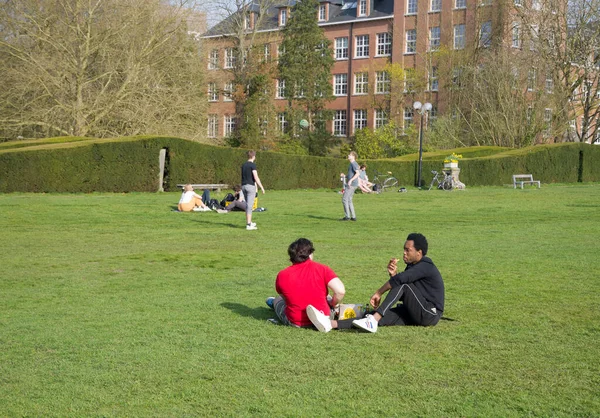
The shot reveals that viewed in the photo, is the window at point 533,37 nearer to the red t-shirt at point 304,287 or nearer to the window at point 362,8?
the window at point 362,8

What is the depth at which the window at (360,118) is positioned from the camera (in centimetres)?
7494

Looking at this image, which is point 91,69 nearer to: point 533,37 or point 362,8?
point 533,37

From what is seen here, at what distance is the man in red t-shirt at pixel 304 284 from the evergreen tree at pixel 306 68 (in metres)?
62.1

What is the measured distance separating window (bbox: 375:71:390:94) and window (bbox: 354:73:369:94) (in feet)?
4.76

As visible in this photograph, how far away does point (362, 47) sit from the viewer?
75.5m

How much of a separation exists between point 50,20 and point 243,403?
35.5 m

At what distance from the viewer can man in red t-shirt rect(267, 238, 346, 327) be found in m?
7.75

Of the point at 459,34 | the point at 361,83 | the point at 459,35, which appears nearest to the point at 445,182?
the point at 459,35

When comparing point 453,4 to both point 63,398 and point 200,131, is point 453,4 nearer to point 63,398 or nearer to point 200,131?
point 200,131

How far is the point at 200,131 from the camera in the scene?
4184 centimetres

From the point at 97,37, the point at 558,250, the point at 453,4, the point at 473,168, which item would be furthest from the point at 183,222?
the point at 453,4

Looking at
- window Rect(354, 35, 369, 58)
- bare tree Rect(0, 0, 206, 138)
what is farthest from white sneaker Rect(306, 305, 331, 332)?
window Rect(354, 35, 369, 58)

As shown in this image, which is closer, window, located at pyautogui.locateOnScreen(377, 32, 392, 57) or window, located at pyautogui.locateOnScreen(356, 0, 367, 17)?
window, located at pyautogui.locateOnScreen(377, 32, 392, 57)

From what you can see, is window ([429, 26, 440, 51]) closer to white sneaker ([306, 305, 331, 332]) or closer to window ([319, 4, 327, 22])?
window ([319, 4, 327, 22])
